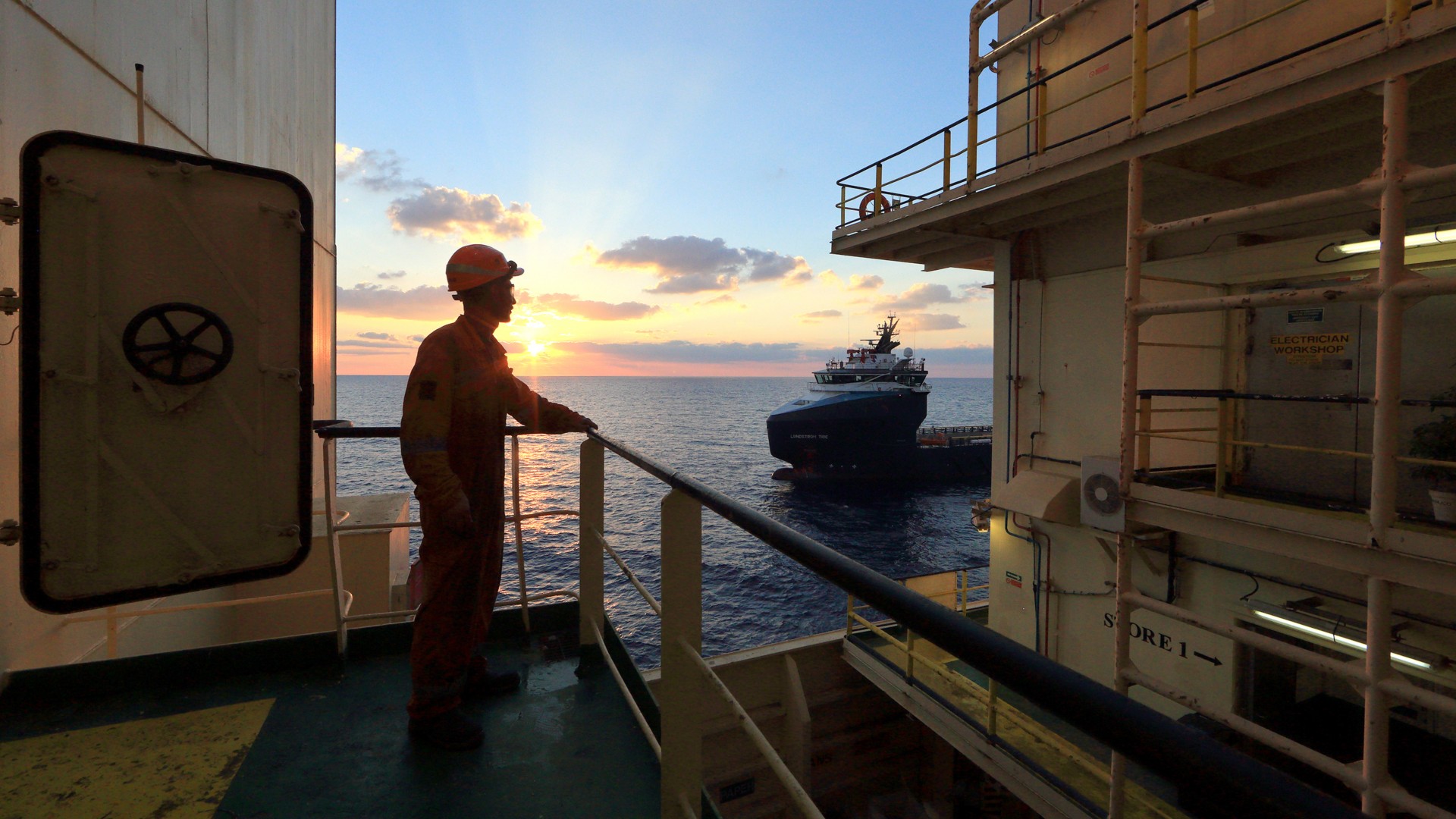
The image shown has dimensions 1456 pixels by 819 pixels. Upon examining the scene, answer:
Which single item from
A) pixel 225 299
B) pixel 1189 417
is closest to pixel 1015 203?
pixel 1189 417

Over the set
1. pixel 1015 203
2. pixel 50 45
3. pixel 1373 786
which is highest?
pixel 1015 203

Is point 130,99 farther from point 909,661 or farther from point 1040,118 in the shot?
point 909,661

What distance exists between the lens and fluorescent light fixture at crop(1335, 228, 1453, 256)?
5.13 m

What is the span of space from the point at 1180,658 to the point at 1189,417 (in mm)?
2604

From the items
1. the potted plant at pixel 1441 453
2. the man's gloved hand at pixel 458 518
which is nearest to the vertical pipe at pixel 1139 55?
the potted plant at pixel 1441 453

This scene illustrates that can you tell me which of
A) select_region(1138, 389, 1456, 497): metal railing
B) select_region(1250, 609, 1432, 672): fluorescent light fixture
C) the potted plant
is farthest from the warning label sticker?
select_region(1250, 609, 1432, 672): fluorescent light fixture

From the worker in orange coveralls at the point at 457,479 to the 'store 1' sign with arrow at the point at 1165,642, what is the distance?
6614 millimetres

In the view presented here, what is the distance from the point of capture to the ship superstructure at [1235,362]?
3.99 meters

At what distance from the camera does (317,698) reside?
2961 mm

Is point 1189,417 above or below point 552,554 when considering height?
above

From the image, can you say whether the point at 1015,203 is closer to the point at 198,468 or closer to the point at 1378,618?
the point at 1378,618

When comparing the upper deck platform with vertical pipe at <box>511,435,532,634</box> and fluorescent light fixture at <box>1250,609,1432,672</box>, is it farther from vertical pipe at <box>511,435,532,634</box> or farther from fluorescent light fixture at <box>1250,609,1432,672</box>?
vertical pipe at <box>511,435,532,634</box>

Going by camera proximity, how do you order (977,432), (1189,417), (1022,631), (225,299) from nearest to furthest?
(225,299), (1189,417), (1022,631), (977,432)

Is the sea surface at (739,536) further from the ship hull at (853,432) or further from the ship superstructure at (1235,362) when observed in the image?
the ship superstructure at (1235,362)
